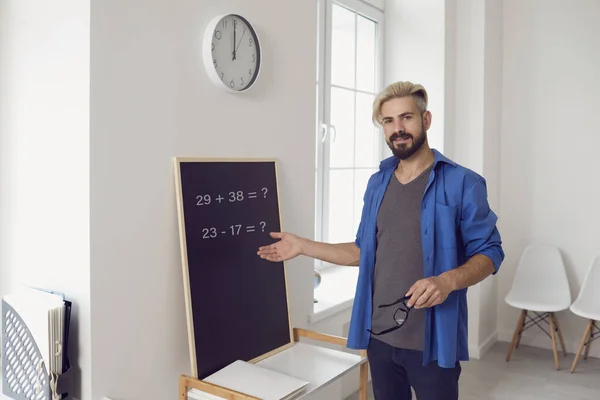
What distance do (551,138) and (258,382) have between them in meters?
3.31

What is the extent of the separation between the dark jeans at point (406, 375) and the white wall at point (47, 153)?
100 centimetres

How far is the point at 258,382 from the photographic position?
1.80 metres

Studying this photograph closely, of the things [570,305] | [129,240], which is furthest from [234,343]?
[570,305]

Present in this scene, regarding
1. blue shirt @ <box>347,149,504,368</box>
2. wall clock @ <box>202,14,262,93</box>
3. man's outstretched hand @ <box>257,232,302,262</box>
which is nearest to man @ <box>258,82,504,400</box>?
blue shirt @ <box>347,149,504,368</box>

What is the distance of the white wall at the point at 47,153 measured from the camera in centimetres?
162

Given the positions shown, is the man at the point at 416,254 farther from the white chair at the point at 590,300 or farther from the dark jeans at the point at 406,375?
the white chair at the point at 590,300

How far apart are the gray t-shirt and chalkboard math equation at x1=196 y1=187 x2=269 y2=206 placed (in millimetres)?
485

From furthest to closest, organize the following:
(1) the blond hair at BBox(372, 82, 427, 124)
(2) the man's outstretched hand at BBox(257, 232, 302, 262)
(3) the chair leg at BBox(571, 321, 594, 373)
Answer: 1. (3) the chair leg at BBox(571, 321, 594, 373)
2. (2) the man's outstretched hand at BBox(257, 232, 302, 262)
3. (1) the blond hair at BBox(372, 82, 427, 124)

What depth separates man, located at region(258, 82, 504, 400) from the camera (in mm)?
1834

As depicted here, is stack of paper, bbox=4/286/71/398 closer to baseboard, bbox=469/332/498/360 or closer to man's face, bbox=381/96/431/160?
man's face, bbox=381/96/431/160

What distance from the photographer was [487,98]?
158 inches

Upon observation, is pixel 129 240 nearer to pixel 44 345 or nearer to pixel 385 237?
pixel 44 345

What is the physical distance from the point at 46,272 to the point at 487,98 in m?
3.31

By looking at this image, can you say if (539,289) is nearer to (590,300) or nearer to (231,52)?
(590,300)
